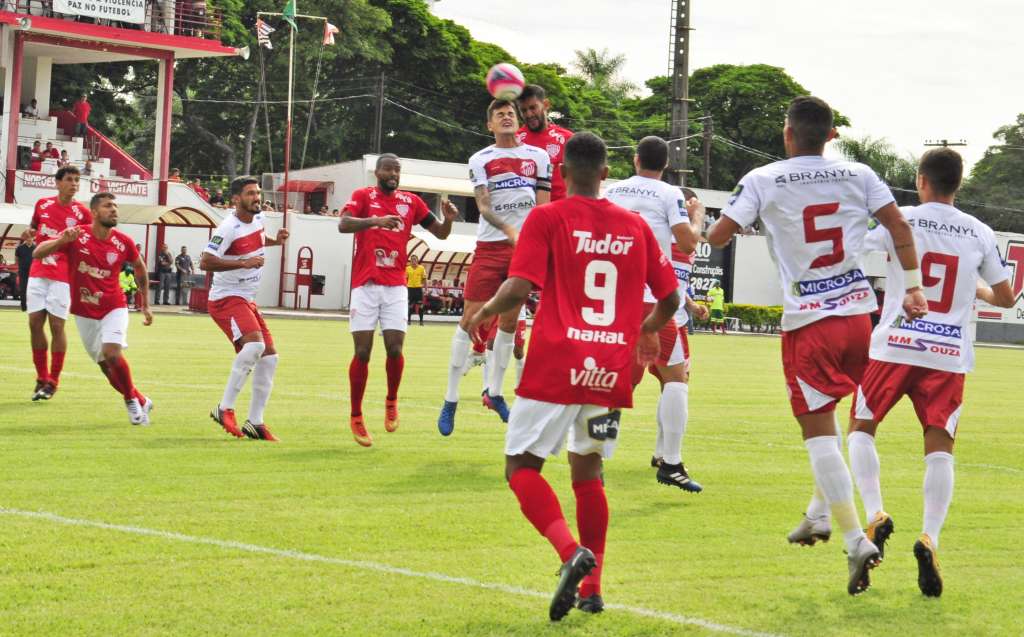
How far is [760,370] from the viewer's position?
2694 centimetres

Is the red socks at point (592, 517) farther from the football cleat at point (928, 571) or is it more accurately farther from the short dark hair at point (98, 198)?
the short dark hair at point (98, 198)

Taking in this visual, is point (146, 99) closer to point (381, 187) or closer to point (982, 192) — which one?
point (982, 192)

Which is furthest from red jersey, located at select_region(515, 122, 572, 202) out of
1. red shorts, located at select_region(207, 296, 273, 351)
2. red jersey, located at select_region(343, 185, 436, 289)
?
red shorts, located at select_region(207, 296, 273, 351)

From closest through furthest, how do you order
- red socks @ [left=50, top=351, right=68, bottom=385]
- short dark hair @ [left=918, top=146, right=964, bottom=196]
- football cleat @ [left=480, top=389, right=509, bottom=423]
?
short dark hair @ [left=918, top=146, right=964, bottom=196] < football cleat @ [left=480, top=389, right=509, bottom=423] < red socks @ [left=50, top=351, right=68, bottom=385]

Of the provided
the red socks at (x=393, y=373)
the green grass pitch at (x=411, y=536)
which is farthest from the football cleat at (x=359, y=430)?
the red socks at (x=393, y=373)

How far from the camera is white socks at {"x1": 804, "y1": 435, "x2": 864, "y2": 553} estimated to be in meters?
6.69

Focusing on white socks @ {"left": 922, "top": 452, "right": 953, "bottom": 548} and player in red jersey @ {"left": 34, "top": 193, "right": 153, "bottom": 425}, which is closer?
white socks @ {"left": 922, "top": 452, "right": 953, "bottom": 548}

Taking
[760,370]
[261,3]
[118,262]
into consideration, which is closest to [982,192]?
[261,3]

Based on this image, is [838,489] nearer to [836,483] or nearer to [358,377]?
[836,483]

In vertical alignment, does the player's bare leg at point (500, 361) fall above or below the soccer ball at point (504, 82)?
below

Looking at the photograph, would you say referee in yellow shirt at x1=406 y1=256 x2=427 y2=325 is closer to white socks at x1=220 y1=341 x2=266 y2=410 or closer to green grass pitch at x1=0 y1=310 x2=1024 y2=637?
green grass pitch at x1=0 y1=310 x2=1024 y2=637

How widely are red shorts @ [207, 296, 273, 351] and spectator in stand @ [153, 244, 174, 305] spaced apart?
36891 millimetres

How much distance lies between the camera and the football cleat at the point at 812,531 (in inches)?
295

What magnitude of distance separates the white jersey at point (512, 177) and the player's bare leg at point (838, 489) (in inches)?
194
